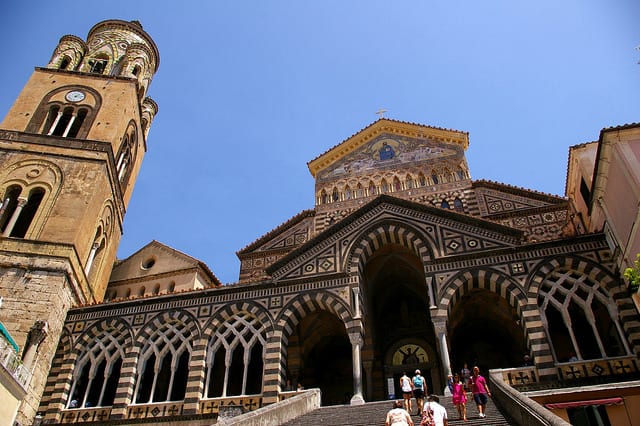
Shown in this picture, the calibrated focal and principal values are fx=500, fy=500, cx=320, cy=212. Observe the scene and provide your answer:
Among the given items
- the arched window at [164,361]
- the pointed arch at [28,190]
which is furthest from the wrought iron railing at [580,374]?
the pointed arch at [28,190]

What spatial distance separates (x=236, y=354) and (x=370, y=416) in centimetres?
864

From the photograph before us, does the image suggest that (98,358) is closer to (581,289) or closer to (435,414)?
(435,414)

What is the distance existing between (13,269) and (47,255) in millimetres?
1205

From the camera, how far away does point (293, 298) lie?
57.7 feet

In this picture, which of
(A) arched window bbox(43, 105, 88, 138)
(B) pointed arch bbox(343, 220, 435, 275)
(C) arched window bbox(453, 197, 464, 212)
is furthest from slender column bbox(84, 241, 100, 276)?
(C) arched window bbox(453, 197, 464, 212)

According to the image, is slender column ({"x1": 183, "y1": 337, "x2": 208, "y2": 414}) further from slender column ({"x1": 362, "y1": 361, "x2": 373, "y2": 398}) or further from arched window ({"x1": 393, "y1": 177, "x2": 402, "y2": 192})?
arched window ({"x1": 393, "y1": 177, "x2": 402, "y2": 192})

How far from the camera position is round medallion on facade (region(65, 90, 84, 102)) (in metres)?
25.0

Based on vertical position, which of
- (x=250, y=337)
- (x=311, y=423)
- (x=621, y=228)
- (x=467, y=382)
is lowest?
(x=311, y=423)

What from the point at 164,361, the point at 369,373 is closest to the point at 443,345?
the point at 369,373

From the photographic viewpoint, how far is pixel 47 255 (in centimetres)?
1891

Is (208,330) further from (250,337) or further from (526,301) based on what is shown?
(526,301)

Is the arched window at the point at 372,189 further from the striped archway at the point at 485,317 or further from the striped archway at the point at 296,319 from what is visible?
the striped archway at the point at 296,319

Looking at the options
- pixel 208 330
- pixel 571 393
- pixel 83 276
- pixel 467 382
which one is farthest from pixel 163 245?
pixel 571 393

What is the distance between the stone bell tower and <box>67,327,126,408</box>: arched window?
3.81 ft
